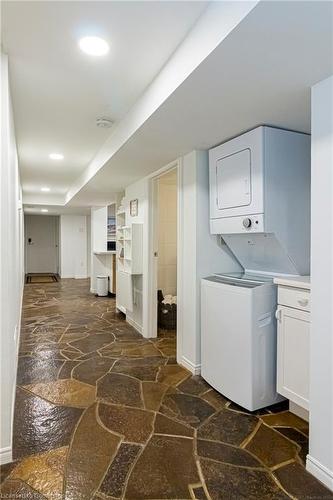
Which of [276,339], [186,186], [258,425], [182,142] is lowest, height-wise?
[258,425]

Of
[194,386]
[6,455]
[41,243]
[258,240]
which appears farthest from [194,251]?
[41,243]

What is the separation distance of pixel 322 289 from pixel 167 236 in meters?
3.39

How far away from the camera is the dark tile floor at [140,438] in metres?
1.67

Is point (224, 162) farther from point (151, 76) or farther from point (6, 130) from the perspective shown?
point (6, 130)

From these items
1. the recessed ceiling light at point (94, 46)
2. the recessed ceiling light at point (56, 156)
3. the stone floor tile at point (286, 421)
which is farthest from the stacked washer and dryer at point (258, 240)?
the recessed ceiling light at point (56, 156)

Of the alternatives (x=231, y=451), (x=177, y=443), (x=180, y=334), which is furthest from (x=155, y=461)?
(x=180, y=334)

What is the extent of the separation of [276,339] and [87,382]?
1.72 meters

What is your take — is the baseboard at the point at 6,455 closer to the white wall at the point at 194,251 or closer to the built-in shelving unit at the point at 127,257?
the white wall at the point at 194,251

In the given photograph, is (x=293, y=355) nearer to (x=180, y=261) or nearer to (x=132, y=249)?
(x=180, y=261)

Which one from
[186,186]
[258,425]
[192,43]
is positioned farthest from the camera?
[186,186]

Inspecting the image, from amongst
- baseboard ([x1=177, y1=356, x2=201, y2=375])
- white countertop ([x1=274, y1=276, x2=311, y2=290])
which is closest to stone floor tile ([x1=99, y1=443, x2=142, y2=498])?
baseboard ([x1=177, y1=356, x2=201, y2=375])

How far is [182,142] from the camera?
285 centimetres

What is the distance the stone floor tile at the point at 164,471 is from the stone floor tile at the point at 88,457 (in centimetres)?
19

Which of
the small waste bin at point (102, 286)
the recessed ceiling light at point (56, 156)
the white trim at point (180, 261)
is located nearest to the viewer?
the white trim at point (180, 261)
